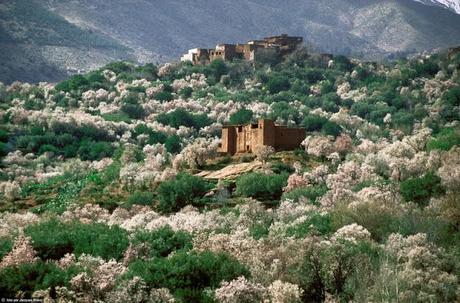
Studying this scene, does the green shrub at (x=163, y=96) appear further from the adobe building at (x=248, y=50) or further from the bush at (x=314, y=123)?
the bush at (x=314, y=123)

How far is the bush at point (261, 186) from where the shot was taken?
69812 millimetres

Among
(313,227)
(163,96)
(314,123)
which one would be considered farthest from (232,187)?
(163,96)

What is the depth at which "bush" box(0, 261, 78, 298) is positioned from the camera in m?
42.1

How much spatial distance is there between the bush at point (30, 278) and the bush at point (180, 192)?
86.2 ft

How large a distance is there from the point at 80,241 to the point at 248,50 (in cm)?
8622

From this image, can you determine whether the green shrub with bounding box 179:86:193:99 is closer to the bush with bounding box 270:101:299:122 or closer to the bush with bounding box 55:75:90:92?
the bush with bounding box 55:75:90:92

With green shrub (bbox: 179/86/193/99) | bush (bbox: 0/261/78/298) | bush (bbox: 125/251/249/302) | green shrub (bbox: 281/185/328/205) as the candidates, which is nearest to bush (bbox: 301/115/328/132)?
green shrub (bbox: 179/86/193/99)

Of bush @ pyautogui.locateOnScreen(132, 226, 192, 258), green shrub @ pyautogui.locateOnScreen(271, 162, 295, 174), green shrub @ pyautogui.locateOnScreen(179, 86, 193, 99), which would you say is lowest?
bush @ pyautogui.locateOnScreen(132, 226, 192, 258)

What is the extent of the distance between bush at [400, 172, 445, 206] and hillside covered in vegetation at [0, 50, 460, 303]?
4.1 inches

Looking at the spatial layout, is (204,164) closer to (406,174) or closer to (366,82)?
(406,174)

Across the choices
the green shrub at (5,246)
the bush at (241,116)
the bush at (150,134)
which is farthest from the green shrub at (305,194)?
the bush at (241,116)

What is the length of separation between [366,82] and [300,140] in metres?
54.4

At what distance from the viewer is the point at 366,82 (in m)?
132

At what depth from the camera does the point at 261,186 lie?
7006 cm
